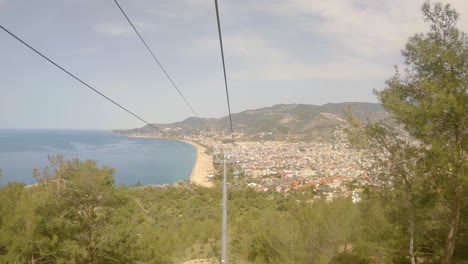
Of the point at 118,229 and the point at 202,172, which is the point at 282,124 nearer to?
the point at 202,172

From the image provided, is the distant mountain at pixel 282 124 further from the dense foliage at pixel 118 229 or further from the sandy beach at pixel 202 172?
the dense foliage at pixel 118 229

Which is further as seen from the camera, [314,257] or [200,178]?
[200,178]

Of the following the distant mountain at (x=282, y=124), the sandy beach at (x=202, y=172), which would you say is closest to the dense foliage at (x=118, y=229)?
the sandy beach at (x=202, y=172)

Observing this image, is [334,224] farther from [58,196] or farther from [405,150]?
[58,196]

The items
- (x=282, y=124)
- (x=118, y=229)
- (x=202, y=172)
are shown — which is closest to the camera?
(x=118, y=229)

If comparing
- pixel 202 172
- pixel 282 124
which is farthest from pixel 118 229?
pixel 282 124

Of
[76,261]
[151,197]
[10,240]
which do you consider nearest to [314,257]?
[76,261]

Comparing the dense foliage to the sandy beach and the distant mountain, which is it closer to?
the sandy beach

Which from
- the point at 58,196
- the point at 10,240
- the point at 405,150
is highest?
the point at 405,150

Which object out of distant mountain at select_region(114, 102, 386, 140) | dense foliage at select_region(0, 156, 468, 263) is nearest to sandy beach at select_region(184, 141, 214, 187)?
distant mountain at select_region(114, 102, 386, 140)

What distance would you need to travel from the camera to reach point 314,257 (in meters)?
9.38

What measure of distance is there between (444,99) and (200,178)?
147ft

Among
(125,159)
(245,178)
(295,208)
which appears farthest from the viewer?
(125,159)

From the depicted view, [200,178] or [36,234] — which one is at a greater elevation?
[36,234]
